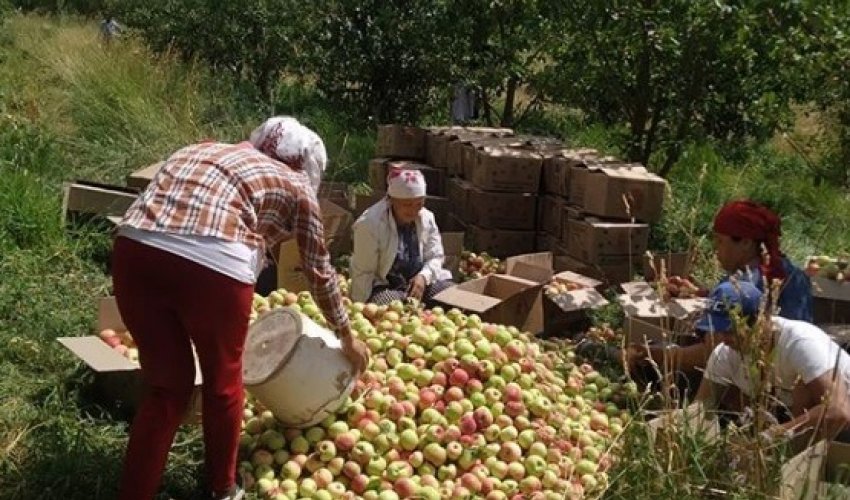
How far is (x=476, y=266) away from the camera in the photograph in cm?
670

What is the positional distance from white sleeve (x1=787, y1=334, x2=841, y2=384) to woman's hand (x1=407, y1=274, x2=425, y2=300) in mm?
2261

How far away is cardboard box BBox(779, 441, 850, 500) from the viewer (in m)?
2.84

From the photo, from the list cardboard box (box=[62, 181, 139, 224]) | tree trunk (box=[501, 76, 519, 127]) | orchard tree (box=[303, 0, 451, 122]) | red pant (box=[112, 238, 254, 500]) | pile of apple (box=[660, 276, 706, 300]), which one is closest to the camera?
red pant (box=[112, 238, 254, 500])

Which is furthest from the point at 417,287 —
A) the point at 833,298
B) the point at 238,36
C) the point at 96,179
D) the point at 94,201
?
the point at 238,36

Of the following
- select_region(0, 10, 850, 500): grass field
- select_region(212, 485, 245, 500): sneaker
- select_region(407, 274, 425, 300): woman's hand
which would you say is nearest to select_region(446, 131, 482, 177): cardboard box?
select_region(0, 10, 850, 500): grass field

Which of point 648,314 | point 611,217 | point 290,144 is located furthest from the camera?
point 611,217

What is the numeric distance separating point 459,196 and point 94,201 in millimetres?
2555

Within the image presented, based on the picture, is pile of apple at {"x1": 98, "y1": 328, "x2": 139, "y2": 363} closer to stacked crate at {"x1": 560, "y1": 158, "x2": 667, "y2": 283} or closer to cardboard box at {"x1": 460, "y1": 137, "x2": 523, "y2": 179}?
stacked crate at {"x1": 560, "y1": 158, "x2": 667, "y2": 283}

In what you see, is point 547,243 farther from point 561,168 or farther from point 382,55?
point 382,55

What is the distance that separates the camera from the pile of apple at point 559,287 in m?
5.71

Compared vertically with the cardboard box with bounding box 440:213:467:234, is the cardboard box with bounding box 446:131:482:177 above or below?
above

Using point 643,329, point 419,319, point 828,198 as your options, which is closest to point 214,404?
point 419,319

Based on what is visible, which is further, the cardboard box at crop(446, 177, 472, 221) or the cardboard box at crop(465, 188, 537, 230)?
the cardboard box at crop(446, 177, 472, 221)

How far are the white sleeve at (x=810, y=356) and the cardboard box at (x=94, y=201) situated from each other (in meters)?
4.31
